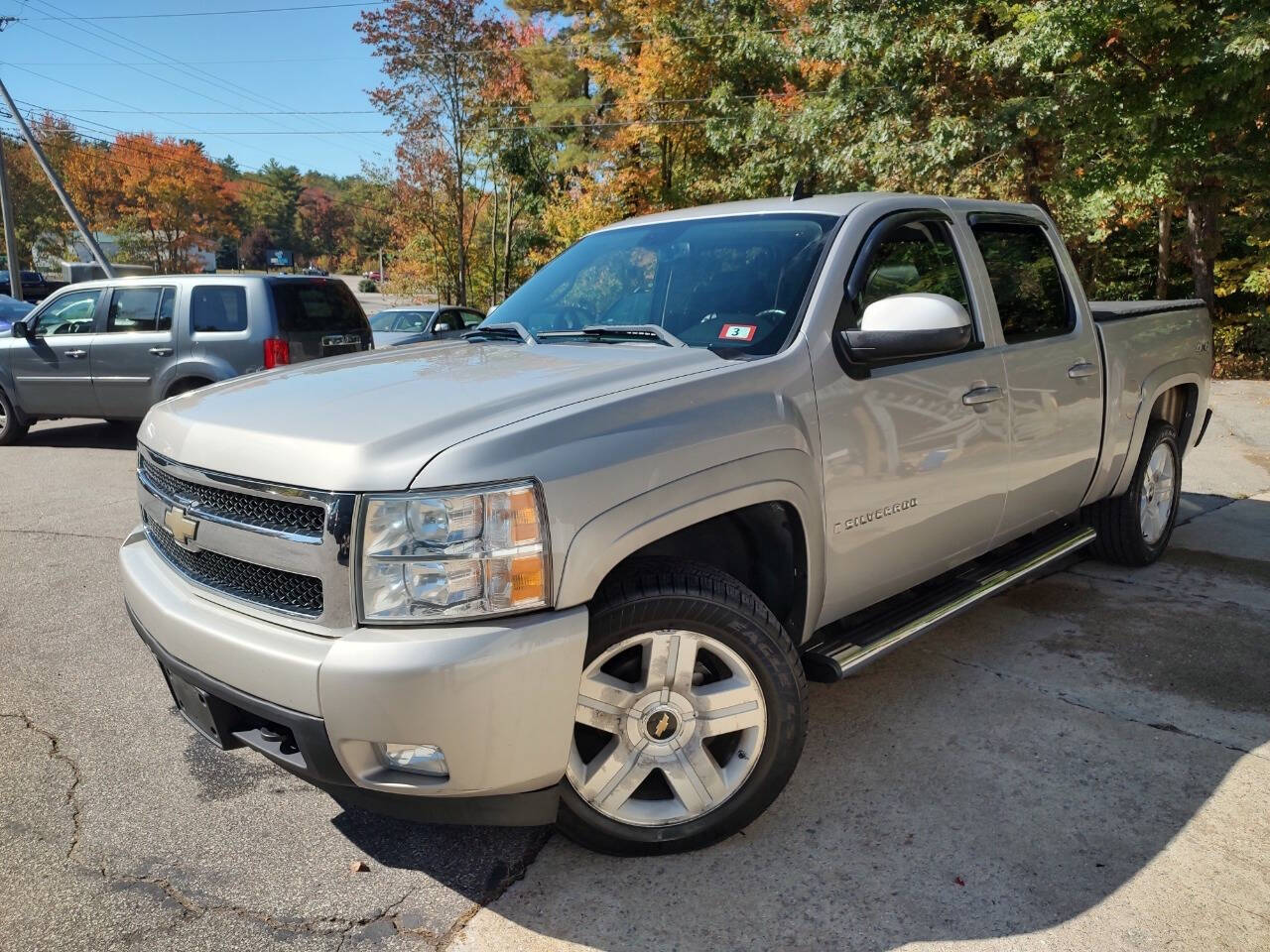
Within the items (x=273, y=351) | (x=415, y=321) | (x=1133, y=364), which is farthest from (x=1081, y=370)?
(x=415, y=321)

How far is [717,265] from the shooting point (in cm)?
343

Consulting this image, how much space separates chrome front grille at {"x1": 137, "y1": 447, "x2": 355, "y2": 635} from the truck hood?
0.15ft

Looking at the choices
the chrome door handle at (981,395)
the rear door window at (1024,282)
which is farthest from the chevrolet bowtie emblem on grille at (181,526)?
the rear door window at (1024,282)

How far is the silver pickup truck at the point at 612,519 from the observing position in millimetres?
2162

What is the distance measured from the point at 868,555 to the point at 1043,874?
3.48ft

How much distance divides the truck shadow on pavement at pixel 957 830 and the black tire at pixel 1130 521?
1.06 m

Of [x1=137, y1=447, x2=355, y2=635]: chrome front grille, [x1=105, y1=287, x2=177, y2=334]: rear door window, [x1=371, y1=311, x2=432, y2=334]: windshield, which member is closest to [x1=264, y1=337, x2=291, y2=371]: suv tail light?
[x1=105, y1=287, x2=177, y2=334]: rear door window

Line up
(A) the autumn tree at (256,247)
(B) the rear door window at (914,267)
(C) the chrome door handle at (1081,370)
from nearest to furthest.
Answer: (B) the rear door window at (914,267)
(C) the chrome door handle at (1081,370)
(A) the autumn tree at (256,247)

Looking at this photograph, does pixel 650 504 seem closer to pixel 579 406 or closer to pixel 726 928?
pixel 579 406

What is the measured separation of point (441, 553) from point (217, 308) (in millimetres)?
8101

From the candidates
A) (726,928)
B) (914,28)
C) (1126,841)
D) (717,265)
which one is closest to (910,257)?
(717,265)

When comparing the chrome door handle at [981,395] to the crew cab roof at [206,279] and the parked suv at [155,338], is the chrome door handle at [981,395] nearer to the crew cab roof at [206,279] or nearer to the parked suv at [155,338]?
the parked suv at [155,338]

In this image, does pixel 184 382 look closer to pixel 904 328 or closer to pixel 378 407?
pixel 378 407

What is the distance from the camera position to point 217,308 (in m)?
9.16
